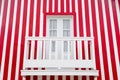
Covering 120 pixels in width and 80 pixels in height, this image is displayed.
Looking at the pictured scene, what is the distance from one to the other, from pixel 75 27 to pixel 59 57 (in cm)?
131

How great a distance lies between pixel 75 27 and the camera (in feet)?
24.5

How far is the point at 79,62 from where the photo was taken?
6.40 m

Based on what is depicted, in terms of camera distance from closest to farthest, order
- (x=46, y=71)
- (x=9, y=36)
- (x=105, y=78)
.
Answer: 1. (x=46, y=71)
2. (x=105, y=78)
3. (x=9, y=36)

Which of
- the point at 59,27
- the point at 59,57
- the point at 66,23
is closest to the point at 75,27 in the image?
the point at 66,23

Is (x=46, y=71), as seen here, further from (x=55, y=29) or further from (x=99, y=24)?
(x=99, y=24)

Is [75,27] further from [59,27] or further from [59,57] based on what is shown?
[59,57]

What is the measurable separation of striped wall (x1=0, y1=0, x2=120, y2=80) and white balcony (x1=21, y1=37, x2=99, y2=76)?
355 millimetres

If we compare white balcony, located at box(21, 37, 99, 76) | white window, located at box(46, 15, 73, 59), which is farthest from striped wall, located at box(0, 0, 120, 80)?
white balcony, located at box(21, 37, 99, 76)

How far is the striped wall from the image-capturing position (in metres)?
7.02

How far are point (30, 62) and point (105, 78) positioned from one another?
2153 millimetres

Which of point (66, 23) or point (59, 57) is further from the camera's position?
point (66, 23)

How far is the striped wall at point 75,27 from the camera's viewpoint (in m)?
7.02

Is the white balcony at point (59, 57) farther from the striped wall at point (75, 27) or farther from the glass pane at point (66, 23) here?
the glass pane at point (66, 23)

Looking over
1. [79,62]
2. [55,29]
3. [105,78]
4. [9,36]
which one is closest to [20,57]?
[9,36]
